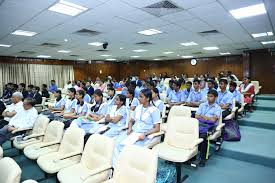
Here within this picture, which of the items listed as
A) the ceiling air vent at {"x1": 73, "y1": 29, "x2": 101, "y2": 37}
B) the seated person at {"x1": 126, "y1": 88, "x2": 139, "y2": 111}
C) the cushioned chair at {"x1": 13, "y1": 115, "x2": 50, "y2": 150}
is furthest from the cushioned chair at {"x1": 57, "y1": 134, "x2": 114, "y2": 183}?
the ceiling air vent at {"x1": 73, "y1": 29, "x2": 101, "y2": 37}

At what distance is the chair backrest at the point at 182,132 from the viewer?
289 centimetres

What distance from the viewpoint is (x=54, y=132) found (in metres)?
3.33

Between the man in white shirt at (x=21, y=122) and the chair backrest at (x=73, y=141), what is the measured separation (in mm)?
1517

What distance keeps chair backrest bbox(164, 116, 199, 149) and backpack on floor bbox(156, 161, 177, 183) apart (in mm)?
445

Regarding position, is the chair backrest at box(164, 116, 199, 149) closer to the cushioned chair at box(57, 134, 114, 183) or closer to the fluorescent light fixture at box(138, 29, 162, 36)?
the cushioned chair at box(57, 134, 114, 183)

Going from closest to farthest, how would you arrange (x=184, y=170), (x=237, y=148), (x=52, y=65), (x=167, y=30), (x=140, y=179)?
1. (x=140, y=179)
2. (x=184, y=170)
3. (x=237, y=148)
4. (x=167, y=30)
5. (x=52, y=65)

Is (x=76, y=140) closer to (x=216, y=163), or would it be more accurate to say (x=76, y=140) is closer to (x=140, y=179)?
(x=140, y=179)

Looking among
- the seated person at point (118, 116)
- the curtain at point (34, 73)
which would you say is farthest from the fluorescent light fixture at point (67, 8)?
the curtain at point (34, 73)

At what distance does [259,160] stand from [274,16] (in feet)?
11.4

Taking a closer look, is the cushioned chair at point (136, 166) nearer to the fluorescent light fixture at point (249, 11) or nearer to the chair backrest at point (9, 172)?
the chair backrest at point (9, 172)

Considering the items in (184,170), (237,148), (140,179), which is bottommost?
(184,170)

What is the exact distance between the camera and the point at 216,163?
3367mm

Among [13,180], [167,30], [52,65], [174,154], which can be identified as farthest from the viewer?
[52,65]

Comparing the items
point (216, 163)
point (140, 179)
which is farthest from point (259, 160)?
point (140, 179)
